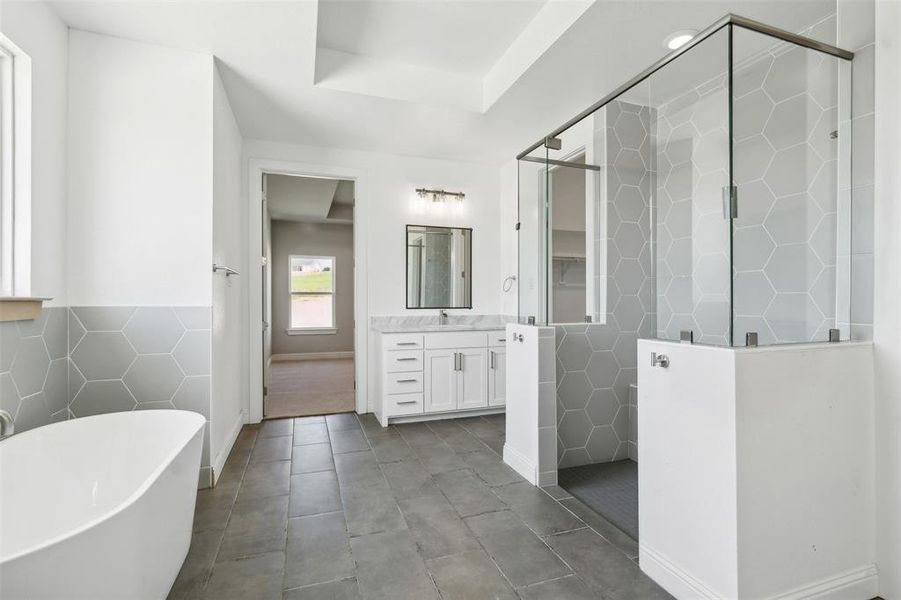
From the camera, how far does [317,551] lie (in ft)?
5.90

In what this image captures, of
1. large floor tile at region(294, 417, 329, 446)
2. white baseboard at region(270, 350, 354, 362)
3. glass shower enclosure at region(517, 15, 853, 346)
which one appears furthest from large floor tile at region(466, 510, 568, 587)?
white baseboard at region(270, 350, 354, 362)

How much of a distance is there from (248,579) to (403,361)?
214 cm

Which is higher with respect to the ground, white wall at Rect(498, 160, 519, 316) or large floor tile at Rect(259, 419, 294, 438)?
white wall at Rect(498, 160, 519, 316)

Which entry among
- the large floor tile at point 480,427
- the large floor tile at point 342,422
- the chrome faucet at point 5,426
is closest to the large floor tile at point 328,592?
the chrome faucet at point 5,426

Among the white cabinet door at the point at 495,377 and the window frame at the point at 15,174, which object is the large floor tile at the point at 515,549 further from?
the window frame at the point at 15,174

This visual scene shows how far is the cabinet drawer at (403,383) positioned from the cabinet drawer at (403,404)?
0.04m

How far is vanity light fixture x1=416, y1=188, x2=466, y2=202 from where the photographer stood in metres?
4.20

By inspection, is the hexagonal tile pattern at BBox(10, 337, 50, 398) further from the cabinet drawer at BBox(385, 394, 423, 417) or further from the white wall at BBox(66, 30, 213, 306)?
the cabinet drawer at BBox(385, 394, 423, 417)

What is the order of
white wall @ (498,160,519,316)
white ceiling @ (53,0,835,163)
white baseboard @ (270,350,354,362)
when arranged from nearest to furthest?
white ceiling @ (53,0,835,163)
white wall @ (498,160,519,316)
white baseboard @ (270,350,354,362)

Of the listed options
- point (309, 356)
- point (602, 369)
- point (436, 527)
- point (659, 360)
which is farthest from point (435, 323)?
point (309, 356)

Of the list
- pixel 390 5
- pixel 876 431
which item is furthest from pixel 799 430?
pixel 390 5

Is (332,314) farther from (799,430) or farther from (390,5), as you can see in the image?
(799,430)

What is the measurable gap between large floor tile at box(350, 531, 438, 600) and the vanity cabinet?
1722 millimetres

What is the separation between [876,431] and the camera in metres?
1.52
